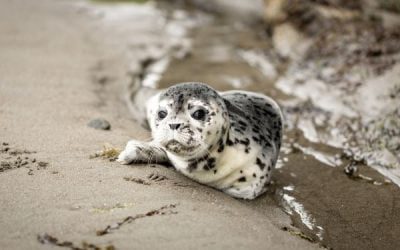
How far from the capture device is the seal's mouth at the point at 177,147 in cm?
381

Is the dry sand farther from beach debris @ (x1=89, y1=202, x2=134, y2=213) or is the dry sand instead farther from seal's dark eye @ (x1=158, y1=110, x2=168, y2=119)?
seal's dark eye @ (x1=158, y1=110, x2=168, y2=119)

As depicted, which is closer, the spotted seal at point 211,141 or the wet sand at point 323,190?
the spotted seal at point 211,141

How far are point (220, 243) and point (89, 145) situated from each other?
175 centimetres

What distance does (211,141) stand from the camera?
402 centimetres

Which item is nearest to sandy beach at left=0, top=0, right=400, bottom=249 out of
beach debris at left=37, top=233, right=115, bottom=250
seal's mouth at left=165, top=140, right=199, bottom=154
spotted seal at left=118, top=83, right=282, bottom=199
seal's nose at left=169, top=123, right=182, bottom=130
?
beach debris at left=37, top=233, right=115, bottom=250

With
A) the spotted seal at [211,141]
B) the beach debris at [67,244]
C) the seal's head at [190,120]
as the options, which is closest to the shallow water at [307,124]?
the spotted seal at [211,141]

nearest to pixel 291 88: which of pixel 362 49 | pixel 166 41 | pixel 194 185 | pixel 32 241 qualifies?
pixel 362 49

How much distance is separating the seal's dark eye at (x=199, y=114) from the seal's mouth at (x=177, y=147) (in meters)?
0.20

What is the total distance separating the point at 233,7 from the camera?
1194cm

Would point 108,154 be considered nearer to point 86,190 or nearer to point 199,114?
point 86,190

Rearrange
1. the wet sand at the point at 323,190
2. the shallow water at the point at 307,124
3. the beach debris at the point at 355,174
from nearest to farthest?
1. the wet sand at the point at 323,190
2. the shallow water at the point at 307,124
3. the beach debris at the point at 355,174

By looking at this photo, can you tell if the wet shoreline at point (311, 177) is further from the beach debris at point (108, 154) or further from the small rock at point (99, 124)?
the small rock at point (99, 124)

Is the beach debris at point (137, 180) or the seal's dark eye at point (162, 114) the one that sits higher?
the seal's dark eye at point (162, 114)

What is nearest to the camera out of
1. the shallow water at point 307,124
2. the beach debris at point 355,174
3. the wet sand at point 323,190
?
the wet sand at point 323,190
